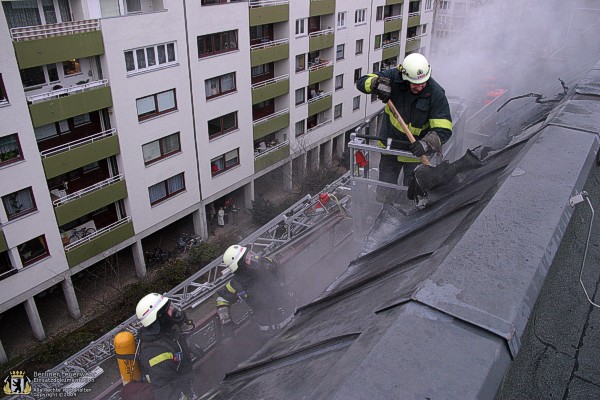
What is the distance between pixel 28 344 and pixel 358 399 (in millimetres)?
18991

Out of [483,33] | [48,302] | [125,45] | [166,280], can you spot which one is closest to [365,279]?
[125,45]

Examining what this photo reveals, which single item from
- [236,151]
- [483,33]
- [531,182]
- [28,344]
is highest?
[531,182]

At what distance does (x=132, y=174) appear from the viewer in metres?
18.5

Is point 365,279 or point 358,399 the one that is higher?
point 358,399

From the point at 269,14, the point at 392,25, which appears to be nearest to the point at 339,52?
the point at 392,25

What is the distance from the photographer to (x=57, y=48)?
14.7 metres

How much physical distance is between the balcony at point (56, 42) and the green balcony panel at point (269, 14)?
8.15 m

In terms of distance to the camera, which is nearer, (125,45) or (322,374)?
(322,374)

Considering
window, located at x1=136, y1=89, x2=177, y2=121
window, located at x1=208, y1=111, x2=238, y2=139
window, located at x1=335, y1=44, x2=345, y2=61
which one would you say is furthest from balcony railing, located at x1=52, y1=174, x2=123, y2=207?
window, located at x1=335, y1=44, x2=345, y2=61

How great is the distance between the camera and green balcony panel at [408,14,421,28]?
34.9 metres

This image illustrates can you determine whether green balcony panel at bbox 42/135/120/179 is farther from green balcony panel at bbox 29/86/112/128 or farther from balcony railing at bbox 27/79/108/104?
balcony railing at bbox 27/79/108/104

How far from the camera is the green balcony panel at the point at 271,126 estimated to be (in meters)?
24.3

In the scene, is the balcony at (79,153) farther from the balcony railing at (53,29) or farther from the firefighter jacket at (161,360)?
the firefighter jacket at (161,360)

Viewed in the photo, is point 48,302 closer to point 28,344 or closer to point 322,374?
point 28,344
